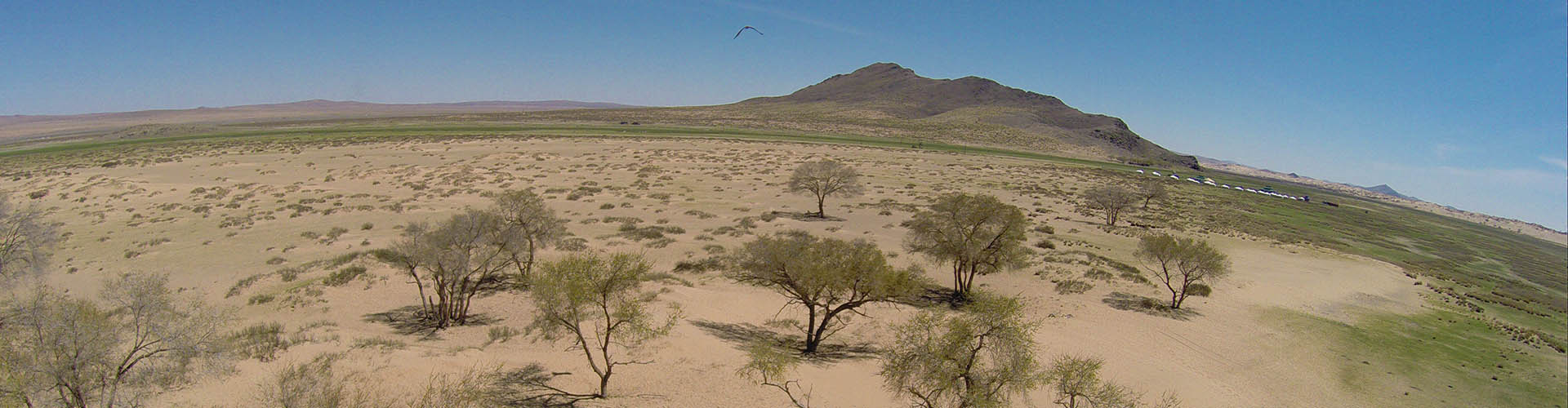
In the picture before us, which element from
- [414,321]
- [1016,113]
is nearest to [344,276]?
[414,321]

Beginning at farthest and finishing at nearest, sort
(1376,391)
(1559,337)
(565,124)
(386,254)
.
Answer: (565,124) < (1559,337) < (386,254) < (1376,391)

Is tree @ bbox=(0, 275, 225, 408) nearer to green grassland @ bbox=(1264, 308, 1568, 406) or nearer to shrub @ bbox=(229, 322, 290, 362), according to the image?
shrub @ bbox=(229, 322, 290, 362)

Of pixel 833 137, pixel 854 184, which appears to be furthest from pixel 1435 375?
pixel 833 137

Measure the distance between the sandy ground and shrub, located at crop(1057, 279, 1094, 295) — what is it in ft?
1.33

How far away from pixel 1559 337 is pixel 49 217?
76728 mm

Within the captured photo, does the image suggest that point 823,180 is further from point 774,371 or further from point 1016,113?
point 1016,113

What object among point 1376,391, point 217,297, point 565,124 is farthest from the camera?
point 565,124

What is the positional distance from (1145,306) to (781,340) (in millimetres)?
15992

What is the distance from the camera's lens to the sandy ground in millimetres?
13891

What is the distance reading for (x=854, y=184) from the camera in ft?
128

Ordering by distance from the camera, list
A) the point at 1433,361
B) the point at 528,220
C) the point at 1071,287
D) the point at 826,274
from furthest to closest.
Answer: the point at 1071,287, the point at 528,220, the point at 1433,361, the point at 826,274

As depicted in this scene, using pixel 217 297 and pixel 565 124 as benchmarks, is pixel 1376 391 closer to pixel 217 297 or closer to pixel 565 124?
pixel 217 297

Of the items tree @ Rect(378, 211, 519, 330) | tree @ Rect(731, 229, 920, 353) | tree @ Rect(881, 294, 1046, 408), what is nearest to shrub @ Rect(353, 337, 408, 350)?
tree @ Rect(378, 211, 519, 330)

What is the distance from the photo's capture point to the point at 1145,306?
22500 mm
